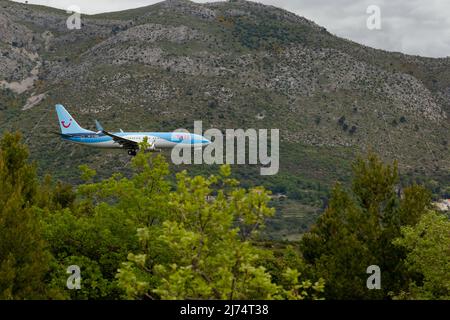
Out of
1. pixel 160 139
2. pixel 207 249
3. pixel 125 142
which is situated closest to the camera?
pixel 207 249

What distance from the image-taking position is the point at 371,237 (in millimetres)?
36875

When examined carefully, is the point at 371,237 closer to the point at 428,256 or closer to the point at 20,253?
the point at 428,256

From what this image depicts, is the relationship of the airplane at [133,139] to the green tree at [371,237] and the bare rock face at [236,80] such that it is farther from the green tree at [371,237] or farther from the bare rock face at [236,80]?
the bare rock face at [236,80]

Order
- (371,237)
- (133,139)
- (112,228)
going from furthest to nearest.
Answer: (133,139) < (371,237) < (112,228)

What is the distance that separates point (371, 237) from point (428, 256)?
14.4ft

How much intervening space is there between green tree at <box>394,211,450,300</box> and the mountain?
88.6 m

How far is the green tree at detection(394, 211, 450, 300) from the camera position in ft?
105

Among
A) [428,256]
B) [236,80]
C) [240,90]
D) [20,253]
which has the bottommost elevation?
[428,256]

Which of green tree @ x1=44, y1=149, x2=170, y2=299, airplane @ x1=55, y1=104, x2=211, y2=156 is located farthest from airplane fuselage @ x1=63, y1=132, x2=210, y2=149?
green tree @ x1=44, y1=149, x2=170, y2=299

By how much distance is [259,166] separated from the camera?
144m

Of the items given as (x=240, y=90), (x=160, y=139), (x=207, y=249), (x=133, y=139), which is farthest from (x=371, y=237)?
(x=240, y=90)

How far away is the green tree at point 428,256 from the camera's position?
3200 cm

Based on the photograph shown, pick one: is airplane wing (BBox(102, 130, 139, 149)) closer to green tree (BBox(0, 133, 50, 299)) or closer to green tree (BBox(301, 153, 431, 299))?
green tree (BBox(301, 153, 431, 299))

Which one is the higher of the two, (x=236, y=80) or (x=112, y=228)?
(x=236, y=80)
